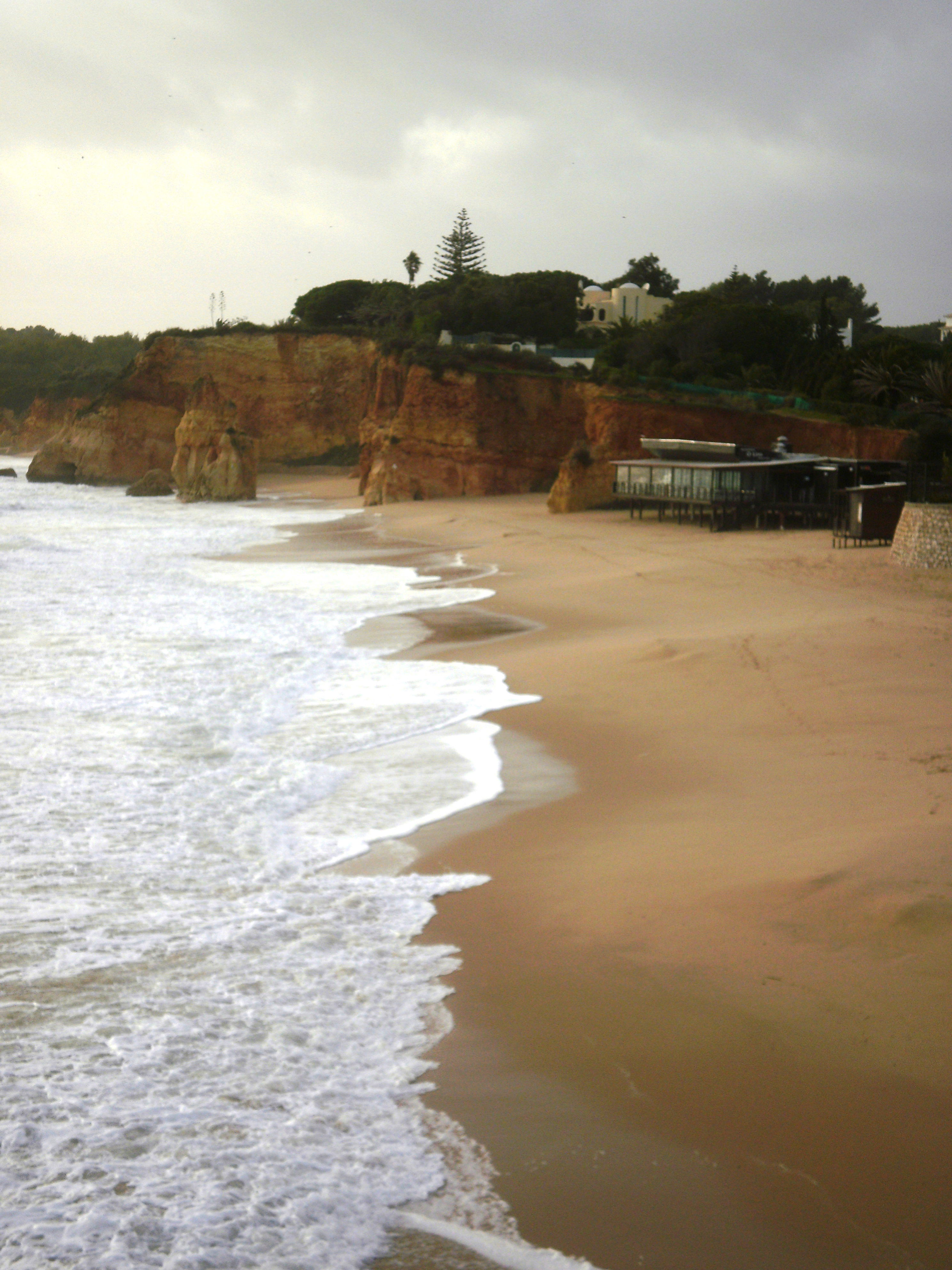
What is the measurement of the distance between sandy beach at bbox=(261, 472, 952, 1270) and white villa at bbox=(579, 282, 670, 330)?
72.6 meters

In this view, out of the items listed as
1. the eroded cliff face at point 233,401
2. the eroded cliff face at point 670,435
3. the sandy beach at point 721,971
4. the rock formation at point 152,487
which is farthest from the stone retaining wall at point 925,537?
the eroded cliff face at point 233,401

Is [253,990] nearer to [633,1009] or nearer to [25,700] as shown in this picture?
[633,1009]

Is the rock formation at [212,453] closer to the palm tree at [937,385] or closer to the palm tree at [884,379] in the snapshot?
the palm tree at [884,379]

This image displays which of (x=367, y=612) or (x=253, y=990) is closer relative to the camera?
(x=253, y=990)

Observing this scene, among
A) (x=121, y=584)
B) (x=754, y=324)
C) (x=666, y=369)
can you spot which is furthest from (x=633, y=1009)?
(x=754, y=324)

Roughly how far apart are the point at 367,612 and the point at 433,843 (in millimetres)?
11873

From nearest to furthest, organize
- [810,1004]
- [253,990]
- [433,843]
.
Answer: [810,1004] → [253,990] → [433,843]

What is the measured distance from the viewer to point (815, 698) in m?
11.4

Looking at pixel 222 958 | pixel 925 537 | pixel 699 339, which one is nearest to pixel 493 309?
pixel 699 339

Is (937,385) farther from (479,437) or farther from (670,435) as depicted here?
(479,437)

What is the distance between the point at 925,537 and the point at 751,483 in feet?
45.8

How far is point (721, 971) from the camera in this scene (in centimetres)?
582

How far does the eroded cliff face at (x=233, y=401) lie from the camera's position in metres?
70.3

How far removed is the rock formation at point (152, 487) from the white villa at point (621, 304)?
33635mm
